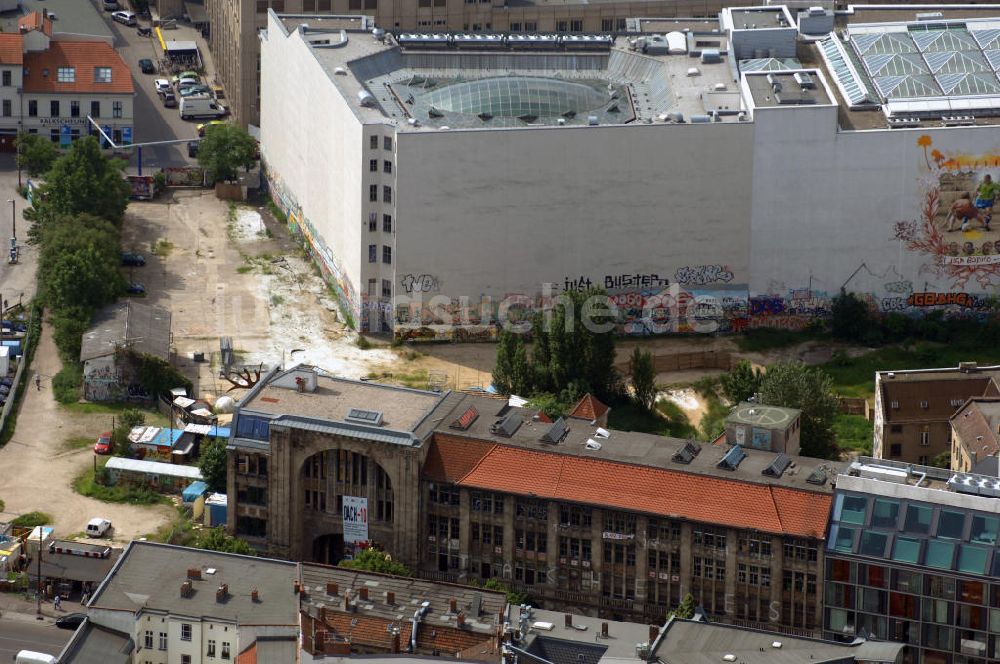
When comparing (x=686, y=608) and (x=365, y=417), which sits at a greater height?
(x=365, y=417)

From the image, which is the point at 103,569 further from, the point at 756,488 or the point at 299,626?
the point at 756,488

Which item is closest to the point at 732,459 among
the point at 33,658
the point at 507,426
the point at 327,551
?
the point at 507,426

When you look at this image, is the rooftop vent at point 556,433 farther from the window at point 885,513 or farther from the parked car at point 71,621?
the parked car at point 71,621

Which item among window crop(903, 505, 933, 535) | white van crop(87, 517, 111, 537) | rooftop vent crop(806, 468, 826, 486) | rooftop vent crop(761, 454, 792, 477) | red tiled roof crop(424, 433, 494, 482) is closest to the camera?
window crop(903, 505, 933, 535)

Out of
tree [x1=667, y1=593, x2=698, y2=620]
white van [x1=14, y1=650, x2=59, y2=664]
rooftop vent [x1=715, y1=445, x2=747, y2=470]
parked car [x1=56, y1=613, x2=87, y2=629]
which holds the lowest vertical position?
white van [x1=14, y1=650, x2=59, y2=664]

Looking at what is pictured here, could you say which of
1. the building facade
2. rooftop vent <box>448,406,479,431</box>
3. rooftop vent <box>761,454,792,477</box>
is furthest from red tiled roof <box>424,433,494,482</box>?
the building facade

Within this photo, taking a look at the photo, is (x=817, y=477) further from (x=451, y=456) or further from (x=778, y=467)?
(x=451, y=456)

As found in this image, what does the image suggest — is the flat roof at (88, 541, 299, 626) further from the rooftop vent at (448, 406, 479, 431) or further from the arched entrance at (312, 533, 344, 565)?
the rooftop vent at (448, 406, 479, 431)
